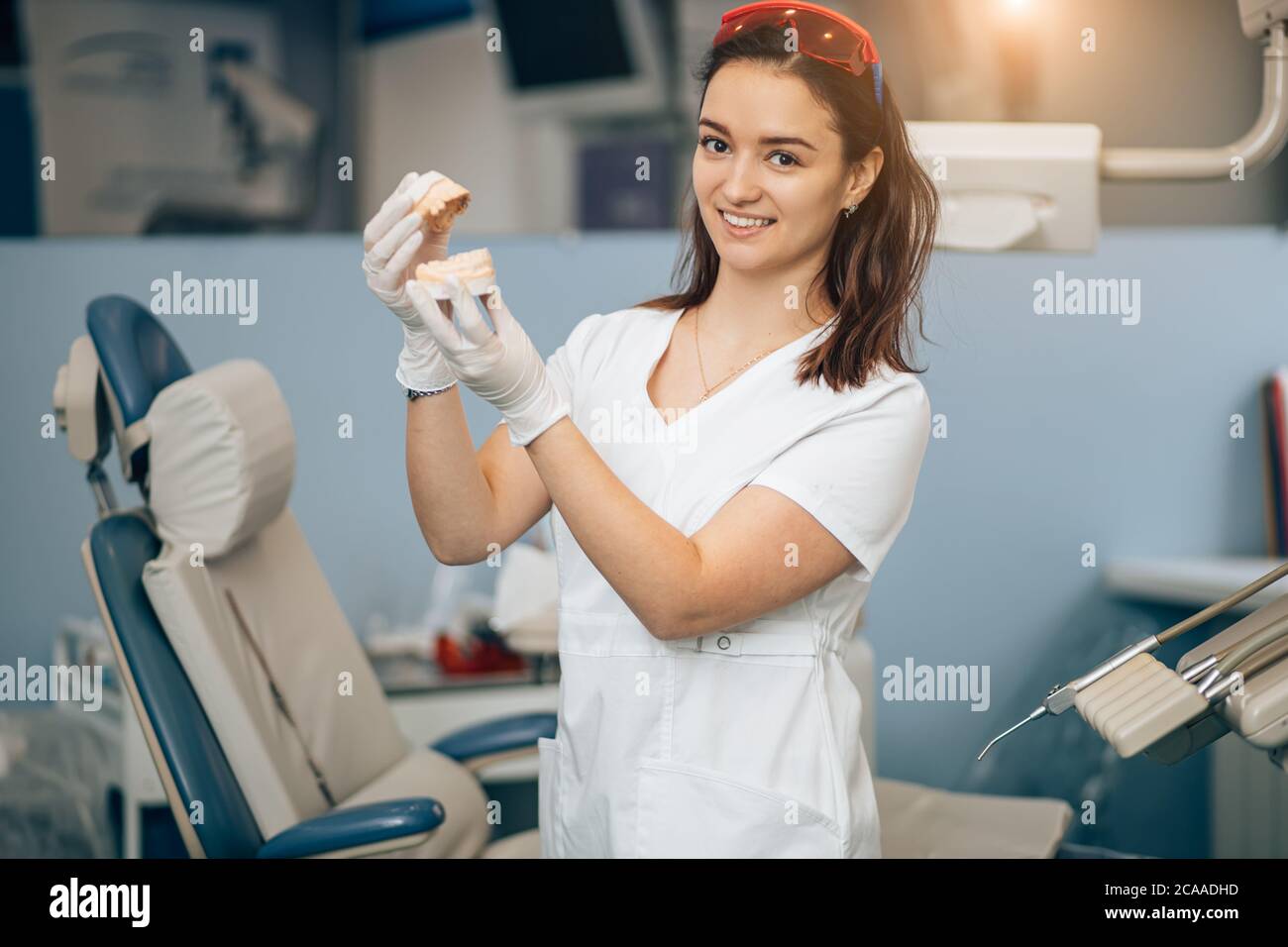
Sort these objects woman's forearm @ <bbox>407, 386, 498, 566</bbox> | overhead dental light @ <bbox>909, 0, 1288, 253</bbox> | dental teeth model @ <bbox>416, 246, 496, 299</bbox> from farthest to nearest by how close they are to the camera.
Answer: overhead dental light @ <bbox>909, 0, 1288, 253</bbox>, woman's forearm @ <bbox>407, 386, 498, 566</bbox>, dental teeth model @ <bbox>416, 246, 496, 299</bbox>

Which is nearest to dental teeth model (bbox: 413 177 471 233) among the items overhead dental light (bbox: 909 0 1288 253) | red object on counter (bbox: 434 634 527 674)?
overhead dental light (bbox: 909 0 1288 253)

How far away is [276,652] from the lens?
59.4 inches

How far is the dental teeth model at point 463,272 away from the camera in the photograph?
1022 mm

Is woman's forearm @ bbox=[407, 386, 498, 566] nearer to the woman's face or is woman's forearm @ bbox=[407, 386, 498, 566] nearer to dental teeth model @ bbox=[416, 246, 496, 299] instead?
dental teeth model @ bbox=[416, 246, 496, 299]

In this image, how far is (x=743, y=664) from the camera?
114 centimetres

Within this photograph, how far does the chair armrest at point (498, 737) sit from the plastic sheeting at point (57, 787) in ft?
1.98

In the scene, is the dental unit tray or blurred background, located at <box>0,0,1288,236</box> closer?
the dental unit tray

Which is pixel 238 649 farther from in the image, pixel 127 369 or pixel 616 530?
pixel 616 530

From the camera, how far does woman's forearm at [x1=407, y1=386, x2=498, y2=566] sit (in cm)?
112

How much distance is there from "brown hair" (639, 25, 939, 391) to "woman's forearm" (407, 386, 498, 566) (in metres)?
0.28
